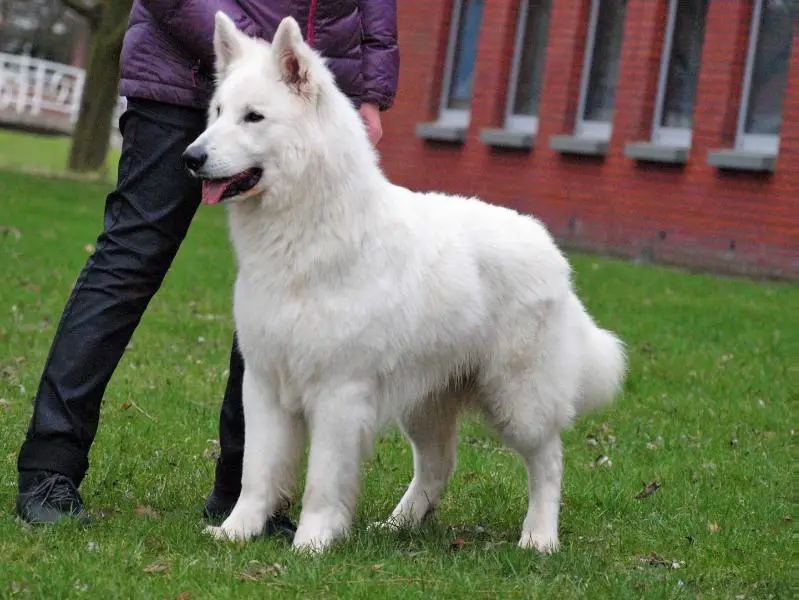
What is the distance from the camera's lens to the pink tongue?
467 cm

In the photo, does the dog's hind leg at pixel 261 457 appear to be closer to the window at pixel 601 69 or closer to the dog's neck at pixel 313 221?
the dog's neck at pixel 313 221

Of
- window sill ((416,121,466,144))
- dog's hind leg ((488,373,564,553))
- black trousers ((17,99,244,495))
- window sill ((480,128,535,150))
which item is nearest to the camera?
black trousers ((17,99,244,495))

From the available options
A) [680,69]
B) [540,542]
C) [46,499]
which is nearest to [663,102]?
[680,69]

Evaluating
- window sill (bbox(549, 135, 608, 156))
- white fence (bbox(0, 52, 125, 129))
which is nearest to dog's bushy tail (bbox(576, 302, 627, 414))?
window sill (bbox(549, 135, 608, 156))

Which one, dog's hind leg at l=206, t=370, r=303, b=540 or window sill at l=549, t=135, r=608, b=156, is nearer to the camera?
dog's hind leg at l=206, t=370, r=303, b=540

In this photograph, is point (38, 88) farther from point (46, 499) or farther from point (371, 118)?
point (46, 499)

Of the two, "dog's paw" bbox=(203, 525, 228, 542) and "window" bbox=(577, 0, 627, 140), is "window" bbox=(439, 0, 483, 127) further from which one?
"dog's paw" bbox=(203, 525, 228, 542)

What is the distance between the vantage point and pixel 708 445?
23.8 ft

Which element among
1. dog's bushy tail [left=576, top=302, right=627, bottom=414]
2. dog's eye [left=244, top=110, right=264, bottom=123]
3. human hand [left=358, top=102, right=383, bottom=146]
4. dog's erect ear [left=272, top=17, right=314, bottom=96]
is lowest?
dog's bushy tail [left=576, top=302, right=627, bottom=414]

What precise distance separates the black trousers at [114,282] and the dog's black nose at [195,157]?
1.41 feet

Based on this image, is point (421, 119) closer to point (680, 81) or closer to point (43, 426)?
point (680, 81)

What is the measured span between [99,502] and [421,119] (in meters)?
14.8

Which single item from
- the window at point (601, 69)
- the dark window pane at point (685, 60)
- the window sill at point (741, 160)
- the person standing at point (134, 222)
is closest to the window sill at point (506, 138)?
the window at point (601, 69)

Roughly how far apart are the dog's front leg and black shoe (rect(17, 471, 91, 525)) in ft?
2.76
